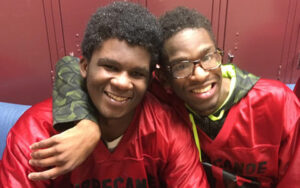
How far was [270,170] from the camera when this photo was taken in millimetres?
1125

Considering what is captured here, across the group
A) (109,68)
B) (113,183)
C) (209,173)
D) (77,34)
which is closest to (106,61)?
(109,68)

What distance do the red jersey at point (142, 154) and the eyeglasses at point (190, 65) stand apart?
0.15 metres

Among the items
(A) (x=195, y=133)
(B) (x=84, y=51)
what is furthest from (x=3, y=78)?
(A) (x=195, y=133)

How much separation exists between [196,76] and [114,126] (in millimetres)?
359

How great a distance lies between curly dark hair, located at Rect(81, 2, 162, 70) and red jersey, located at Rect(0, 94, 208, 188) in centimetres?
22

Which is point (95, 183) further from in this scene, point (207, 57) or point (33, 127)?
point (207, 57)

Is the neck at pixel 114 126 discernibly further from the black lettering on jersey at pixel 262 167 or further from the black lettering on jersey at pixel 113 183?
the black lettering on jersey at pixel 262 167

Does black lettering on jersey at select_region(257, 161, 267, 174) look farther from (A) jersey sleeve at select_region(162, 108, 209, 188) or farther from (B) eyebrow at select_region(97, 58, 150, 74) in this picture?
(B) eyebrow at select_region(97, 58, 150, 74)

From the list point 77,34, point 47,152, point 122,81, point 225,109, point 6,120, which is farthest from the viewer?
point 77,34

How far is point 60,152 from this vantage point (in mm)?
761

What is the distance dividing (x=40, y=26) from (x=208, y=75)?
3.69 ft

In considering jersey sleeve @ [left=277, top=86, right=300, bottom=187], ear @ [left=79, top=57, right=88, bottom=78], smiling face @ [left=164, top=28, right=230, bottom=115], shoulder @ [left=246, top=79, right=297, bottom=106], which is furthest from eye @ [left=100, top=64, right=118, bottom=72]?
jersey sleeve @ [left=277, top=86, right=300, bottom=187]

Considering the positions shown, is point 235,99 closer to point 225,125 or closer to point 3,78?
point 225,125

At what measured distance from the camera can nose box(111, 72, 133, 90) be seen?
0.87m
